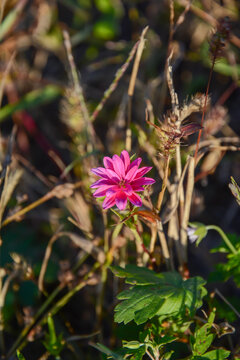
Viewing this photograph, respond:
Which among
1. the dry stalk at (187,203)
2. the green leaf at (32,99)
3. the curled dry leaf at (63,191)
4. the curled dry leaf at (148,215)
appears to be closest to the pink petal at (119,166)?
the curled dry leaf at (148,215)

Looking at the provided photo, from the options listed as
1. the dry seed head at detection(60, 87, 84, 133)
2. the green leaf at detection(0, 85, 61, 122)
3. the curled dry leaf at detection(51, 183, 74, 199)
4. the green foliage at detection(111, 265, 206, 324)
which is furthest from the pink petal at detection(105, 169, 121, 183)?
the green leaf at detection(0, 85, 61, 122)

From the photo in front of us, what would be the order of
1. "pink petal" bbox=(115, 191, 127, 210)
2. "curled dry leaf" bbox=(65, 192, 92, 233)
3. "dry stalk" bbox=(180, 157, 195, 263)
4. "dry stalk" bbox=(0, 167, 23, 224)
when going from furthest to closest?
"curled dry leaf" bbox=(65, 192, 92, 233), "dry stalk" bbox=(0, 167, 23, 224), "dry stalk" bbox=(180, 157, 195, 263), "pink petal" bbox=(115, 191, 127, 210)

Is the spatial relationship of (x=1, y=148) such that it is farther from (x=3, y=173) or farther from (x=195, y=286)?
(x=195, y=286)

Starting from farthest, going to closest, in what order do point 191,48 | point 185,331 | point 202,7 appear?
point 191,48, point 202,7, point 185,331

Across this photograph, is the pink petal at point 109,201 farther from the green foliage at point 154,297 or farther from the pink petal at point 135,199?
the green foliage at point 154,297

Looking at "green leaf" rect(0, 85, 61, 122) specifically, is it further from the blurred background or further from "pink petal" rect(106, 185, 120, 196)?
"pink petal" rect(106, 185, 120, 196)

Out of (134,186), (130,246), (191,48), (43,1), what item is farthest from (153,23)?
(134,186)

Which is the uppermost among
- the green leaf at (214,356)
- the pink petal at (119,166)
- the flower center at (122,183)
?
the pink petal at (119,166)
